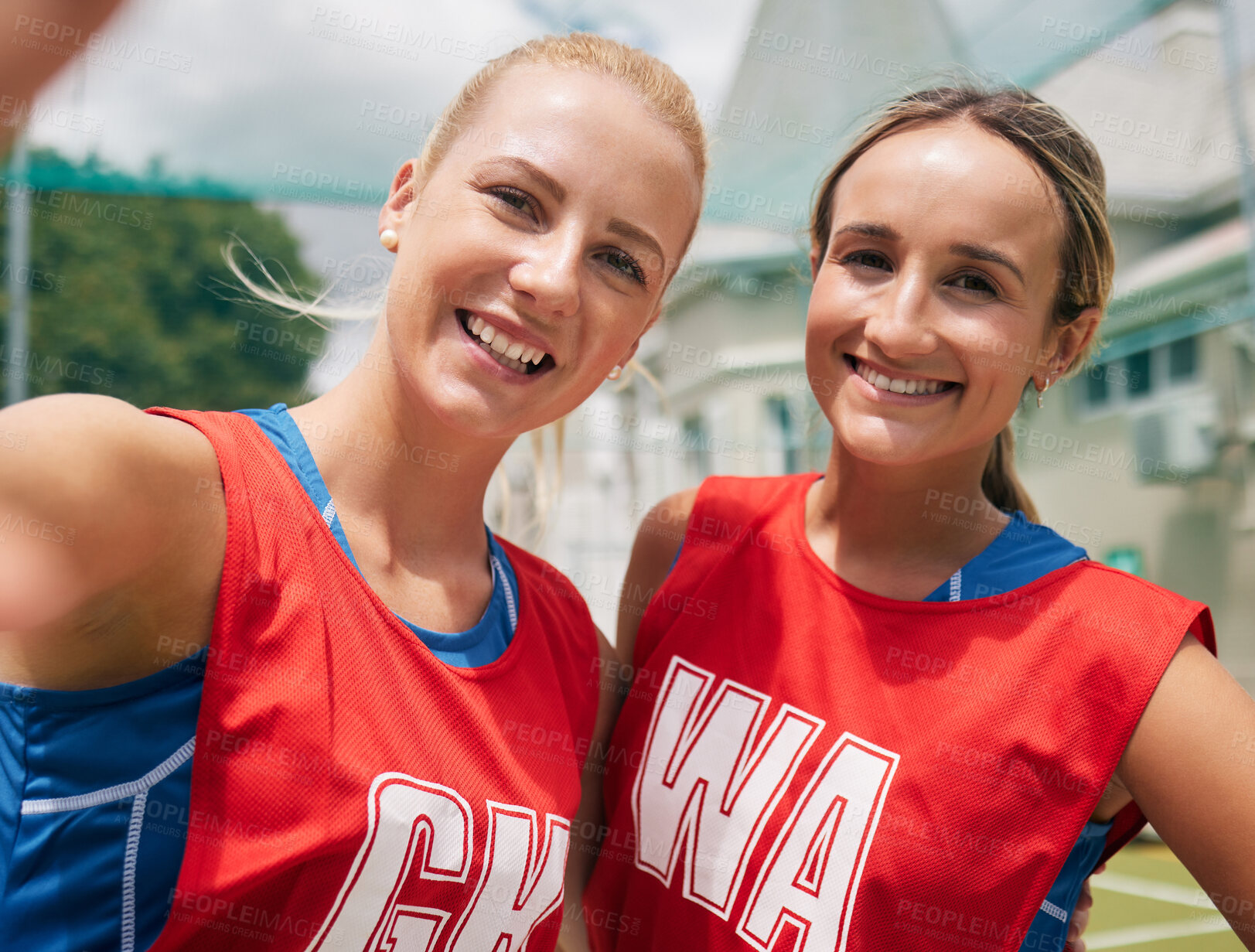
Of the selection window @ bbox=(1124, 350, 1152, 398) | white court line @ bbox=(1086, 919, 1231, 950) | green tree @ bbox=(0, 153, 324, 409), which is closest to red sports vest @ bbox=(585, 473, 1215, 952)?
white court line @ bbox=(1086, 919, 1231, 950)

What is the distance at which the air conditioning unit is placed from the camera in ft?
29.3

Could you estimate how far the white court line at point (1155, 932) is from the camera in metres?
5.21

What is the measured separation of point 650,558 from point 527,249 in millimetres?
984

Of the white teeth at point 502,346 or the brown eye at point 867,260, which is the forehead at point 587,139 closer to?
the white teeth at point 502,346

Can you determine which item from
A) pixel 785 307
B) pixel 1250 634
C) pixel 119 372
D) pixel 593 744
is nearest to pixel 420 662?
pixel 593 744

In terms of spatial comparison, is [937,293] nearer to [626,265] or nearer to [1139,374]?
[626,265]

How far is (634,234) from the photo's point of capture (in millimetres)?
1599

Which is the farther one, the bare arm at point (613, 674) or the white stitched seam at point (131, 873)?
the bare arm at point (613, 674)

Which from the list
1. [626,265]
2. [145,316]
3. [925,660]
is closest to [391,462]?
[626,265]

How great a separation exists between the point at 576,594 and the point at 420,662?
66 cm

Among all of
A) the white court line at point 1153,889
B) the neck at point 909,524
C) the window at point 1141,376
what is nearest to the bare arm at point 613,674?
the neck at point 909,524

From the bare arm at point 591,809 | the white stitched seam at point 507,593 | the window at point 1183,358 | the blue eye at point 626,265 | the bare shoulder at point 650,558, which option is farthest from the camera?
the window at point 1183,358

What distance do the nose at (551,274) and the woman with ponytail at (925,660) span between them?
59 cm

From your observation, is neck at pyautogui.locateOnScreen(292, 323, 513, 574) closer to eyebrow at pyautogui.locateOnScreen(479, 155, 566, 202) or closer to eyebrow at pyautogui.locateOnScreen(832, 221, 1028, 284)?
eyebrow at pyautogui.locateOnScreen(479, 155, 566, 202)
